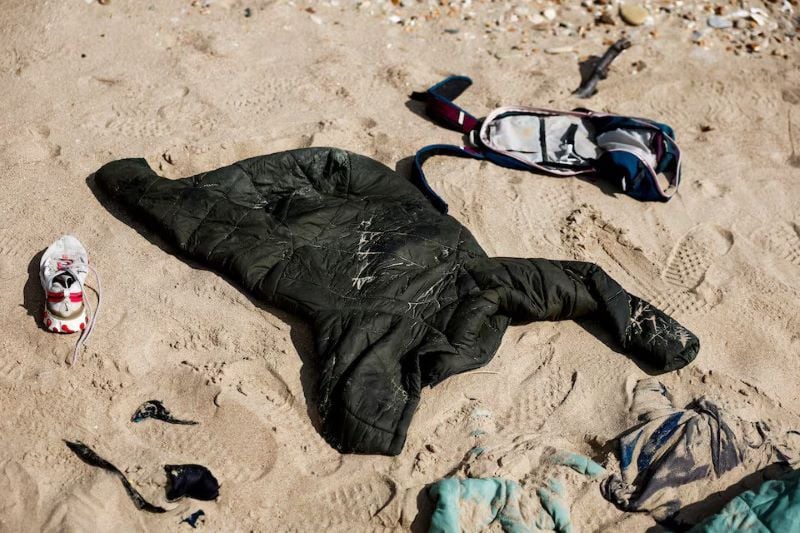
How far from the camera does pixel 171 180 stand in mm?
3822

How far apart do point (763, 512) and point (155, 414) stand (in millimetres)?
2404

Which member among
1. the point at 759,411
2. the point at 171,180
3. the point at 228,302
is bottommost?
the point at 759,411

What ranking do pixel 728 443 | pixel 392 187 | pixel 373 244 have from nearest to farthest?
1. pixel 728 443
2. pixel 373 244
3. pixel 392 187

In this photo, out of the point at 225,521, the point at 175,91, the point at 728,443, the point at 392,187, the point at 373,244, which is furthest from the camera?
the point at 175,91

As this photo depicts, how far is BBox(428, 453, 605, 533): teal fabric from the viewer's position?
115 inches

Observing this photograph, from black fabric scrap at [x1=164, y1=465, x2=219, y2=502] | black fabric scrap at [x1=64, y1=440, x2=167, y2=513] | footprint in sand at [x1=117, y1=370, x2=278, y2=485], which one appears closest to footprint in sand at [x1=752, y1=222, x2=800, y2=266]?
footprint in sand at [x1=117, y1=370, x2=278, y2=485]

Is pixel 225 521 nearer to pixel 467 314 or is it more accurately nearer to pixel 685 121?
pixel 467 314

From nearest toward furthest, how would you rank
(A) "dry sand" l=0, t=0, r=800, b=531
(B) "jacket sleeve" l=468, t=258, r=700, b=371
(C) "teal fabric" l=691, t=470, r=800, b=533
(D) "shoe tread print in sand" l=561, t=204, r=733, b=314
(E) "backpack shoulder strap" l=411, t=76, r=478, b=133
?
1. (C) "teal fabric" l=691, t=470, r=800, b=533
2. (A) "dry sand" l=0, t=0, r=800, b=531
3. (B) "jacket sleeve" l=468, t=258, r=700, b=371
4. (D) "shoe tread print in sand" l=561, t=204, r=733, b=314
5. (E) "backpack shoulder strap" l=411, t=76, r=478, b=133

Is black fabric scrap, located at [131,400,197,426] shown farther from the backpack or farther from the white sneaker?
the backpack

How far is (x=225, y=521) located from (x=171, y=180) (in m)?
1.72

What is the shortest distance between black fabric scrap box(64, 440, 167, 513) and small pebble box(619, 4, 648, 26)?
4.50m

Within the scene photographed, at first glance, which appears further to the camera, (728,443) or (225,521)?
(728,443)

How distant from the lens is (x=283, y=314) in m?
3.56

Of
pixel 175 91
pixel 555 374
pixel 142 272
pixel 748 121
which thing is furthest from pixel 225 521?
pixel 748 121
